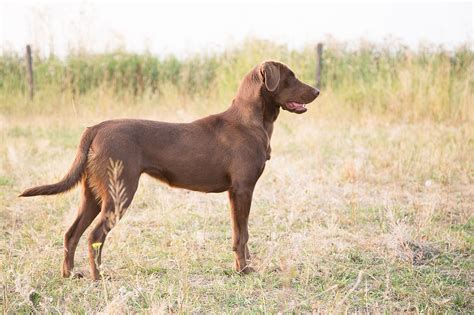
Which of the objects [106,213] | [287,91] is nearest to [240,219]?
[106,213]

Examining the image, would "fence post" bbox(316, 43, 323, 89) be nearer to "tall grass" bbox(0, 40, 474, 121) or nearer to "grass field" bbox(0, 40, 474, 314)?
"tall grass" bbox(0, 40, 474, 121)

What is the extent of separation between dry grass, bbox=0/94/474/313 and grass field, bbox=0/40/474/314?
0.6 inches

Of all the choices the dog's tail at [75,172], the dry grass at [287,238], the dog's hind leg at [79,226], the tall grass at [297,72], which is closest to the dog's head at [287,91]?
the dry grass at [287,238]

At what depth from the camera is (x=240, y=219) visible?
169 inches

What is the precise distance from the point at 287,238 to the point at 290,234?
0.08 m

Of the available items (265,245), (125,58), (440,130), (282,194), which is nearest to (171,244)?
(265,245)

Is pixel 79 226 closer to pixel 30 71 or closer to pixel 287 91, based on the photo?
pixel 287 91

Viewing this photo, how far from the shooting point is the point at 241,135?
4398mm

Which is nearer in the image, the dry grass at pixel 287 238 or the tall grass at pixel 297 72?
the dry grass at pixel 287 238

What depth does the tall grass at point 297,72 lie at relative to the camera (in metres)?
12.4

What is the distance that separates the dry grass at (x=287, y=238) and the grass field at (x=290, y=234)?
1 centimetres

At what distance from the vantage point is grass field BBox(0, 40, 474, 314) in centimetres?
374

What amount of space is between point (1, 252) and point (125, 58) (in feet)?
37.2

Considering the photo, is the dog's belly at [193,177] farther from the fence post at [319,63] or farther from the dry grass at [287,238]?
the fence post at [319,63]
